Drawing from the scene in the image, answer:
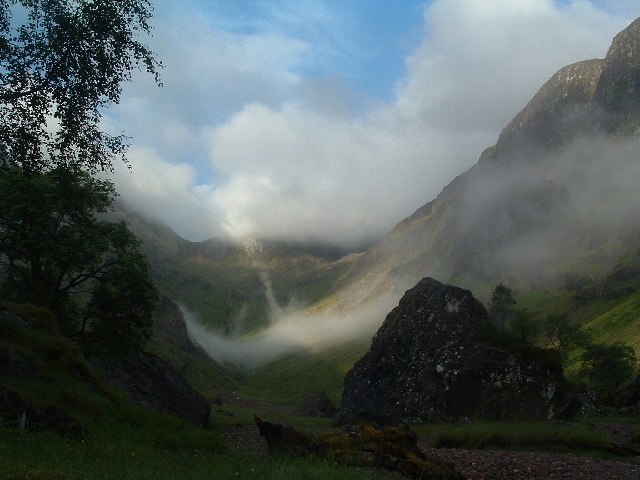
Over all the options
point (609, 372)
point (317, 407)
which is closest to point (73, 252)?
point (317, 407)

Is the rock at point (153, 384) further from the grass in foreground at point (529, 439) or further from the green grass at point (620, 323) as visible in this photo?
the green grass at point (620, 323)

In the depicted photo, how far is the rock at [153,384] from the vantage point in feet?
104

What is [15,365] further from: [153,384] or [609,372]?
[609,372]

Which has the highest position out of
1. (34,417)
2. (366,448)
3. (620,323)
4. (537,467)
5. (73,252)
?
(620,323)

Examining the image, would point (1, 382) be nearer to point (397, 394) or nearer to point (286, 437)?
point (286, 437)

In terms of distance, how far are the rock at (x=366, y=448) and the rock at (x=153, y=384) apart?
50.0 feet

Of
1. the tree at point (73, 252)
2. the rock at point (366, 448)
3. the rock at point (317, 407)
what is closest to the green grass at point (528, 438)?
the rock at point (366, 448)

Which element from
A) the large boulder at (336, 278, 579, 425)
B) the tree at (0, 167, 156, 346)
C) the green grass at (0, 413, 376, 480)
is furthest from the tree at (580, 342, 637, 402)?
the green grass at (0, 413, 376, 480)

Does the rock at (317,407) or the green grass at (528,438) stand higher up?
the green grass at (528,438)

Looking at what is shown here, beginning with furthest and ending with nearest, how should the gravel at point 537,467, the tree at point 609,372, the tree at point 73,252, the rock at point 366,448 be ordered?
the tree at point 609,372 < the tree at point 73,252 < the gravel at point 537,467 < the rock at point 366,448

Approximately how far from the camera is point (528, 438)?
29.9 m

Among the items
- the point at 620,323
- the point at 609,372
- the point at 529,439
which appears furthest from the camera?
the point at 620,323

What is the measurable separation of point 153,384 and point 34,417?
19.4 meters

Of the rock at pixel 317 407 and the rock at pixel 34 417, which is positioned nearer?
the rock at pixel 34 417
